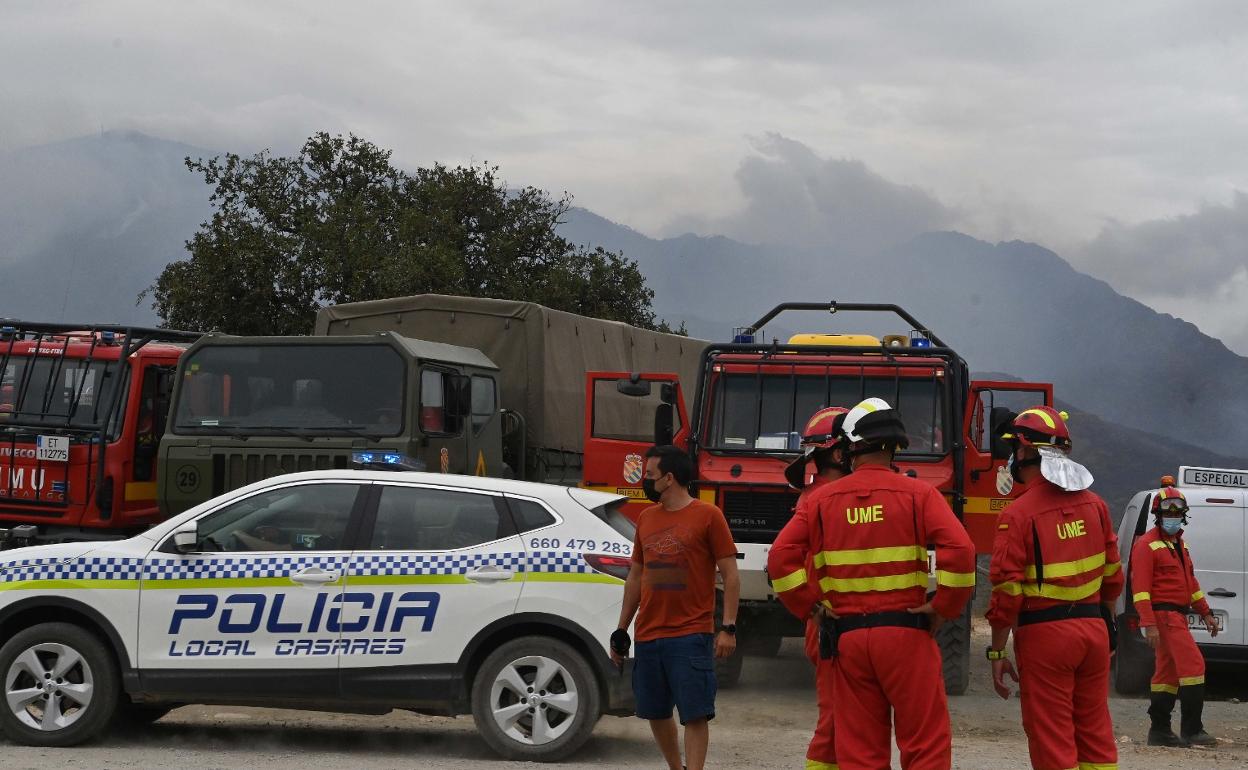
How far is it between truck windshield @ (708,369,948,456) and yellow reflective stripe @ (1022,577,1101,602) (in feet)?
18.6

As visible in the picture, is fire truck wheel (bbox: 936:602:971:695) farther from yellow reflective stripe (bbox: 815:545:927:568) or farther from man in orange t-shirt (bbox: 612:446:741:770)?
yellow reflective stripe (bbox: 815:545:927:568)

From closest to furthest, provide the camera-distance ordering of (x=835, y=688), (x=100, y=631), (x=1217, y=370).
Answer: (x=835, y=688) < (x=100, y=631) < (x=1217, y=370)

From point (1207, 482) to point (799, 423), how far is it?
3.51 m

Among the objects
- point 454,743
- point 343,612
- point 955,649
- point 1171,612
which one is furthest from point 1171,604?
point 343,612

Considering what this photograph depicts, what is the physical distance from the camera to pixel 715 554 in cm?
699

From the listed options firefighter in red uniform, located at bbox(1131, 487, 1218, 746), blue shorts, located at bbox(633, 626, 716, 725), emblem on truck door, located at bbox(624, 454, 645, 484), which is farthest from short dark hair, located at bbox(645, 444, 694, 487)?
emblem on truck door, located at bbox(624, 454, 645, 484)

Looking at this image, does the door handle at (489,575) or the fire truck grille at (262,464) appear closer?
the door handle at (489,575)

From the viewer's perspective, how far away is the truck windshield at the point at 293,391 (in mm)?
11812

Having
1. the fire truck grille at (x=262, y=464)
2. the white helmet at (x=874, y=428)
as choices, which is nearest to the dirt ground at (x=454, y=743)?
the fire truck grille at (x=262, y=464)

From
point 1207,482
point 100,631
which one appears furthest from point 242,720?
point 1207,482

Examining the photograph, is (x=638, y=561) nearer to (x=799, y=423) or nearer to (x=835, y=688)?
(x=835, y=688)

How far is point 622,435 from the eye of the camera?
17.2 m

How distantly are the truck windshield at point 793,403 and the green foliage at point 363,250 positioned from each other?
731 inches

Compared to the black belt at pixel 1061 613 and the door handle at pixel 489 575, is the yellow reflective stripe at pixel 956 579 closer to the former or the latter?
the black belt at pixel 1061 613
